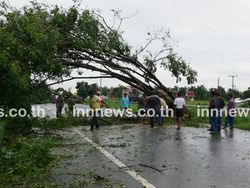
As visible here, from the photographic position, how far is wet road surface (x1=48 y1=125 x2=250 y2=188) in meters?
7.97

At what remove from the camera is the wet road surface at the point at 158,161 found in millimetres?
7969

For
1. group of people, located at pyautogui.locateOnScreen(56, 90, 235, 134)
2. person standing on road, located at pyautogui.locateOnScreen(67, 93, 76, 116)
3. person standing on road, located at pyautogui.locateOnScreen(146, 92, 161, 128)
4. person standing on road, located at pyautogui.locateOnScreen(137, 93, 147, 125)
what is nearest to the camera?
group of people, located at pyautogui.locateOnScreen(56, 90, 235, 134)

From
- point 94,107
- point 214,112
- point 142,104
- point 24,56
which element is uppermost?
point 24,56

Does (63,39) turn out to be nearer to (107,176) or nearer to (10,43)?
(10,43)

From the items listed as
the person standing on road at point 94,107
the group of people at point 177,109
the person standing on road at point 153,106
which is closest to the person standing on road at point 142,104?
the group of people at point 177,109

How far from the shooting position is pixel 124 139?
50.0 ft

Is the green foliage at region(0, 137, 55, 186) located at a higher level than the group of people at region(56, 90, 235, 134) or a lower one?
lower

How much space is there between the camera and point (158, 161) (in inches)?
404

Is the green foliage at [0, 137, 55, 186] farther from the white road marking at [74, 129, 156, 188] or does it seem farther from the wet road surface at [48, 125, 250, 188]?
the white road marking at [74, 129, 156, 188]

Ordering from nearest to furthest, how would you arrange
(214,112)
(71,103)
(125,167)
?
1. (125,167)
2. (214,112)
3. (71,103)

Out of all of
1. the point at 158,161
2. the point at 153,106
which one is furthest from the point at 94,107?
the point at 158,161

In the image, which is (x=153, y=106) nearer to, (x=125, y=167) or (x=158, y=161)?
(x=158, y=161)

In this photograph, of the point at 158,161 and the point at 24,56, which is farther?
the point at 24,56

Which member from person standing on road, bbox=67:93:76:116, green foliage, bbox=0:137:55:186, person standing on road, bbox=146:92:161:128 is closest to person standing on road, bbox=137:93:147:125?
person standing on road, bbox=146:92:161:128
